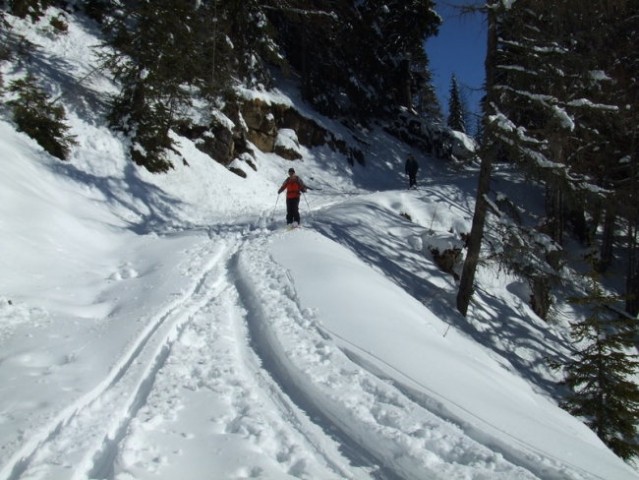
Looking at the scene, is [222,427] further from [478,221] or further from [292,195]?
[292,195]

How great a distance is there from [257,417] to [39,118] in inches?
449

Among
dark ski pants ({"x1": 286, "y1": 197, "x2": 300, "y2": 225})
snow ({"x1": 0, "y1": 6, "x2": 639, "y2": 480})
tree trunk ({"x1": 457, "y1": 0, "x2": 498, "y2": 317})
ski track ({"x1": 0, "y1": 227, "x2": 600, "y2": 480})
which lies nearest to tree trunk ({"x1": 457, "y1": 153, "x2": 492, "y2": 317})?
tree trunk ({"x1": 457, "y1": 0, "x2": 498, "y2": 317})

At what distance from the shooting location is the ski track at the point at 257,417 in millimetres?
3287

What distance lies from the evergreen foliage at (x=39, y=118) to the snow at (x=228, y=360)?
1.20 ft

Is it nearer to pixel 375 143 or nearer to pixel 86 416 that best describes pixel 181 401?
pixel 86 416

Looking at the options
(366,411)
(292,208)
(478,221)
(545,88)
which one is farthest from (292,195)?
(366,411)

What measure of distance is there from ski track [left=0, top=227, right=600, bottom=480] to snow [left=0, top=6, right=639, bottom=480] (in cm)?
2

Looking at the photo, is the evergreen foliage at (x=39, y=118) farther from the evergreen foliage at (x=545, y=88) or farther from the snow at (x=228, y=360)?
the evergreen foliage at (x=545, y=88)

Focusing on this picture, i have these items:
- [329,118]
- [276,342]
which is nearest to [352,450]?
[276,342]

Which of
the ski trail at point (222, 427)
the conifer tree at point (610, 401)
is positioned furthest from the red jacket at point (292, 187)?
the conifer tree at point (610, 401)

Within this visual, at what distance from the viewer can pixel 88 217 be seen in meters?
10.5

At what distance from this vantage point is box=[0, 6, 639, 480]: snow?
3.46 m

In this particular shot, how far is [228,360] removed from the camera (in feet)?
16.4

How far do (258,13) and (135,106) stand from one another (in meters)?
11.5
